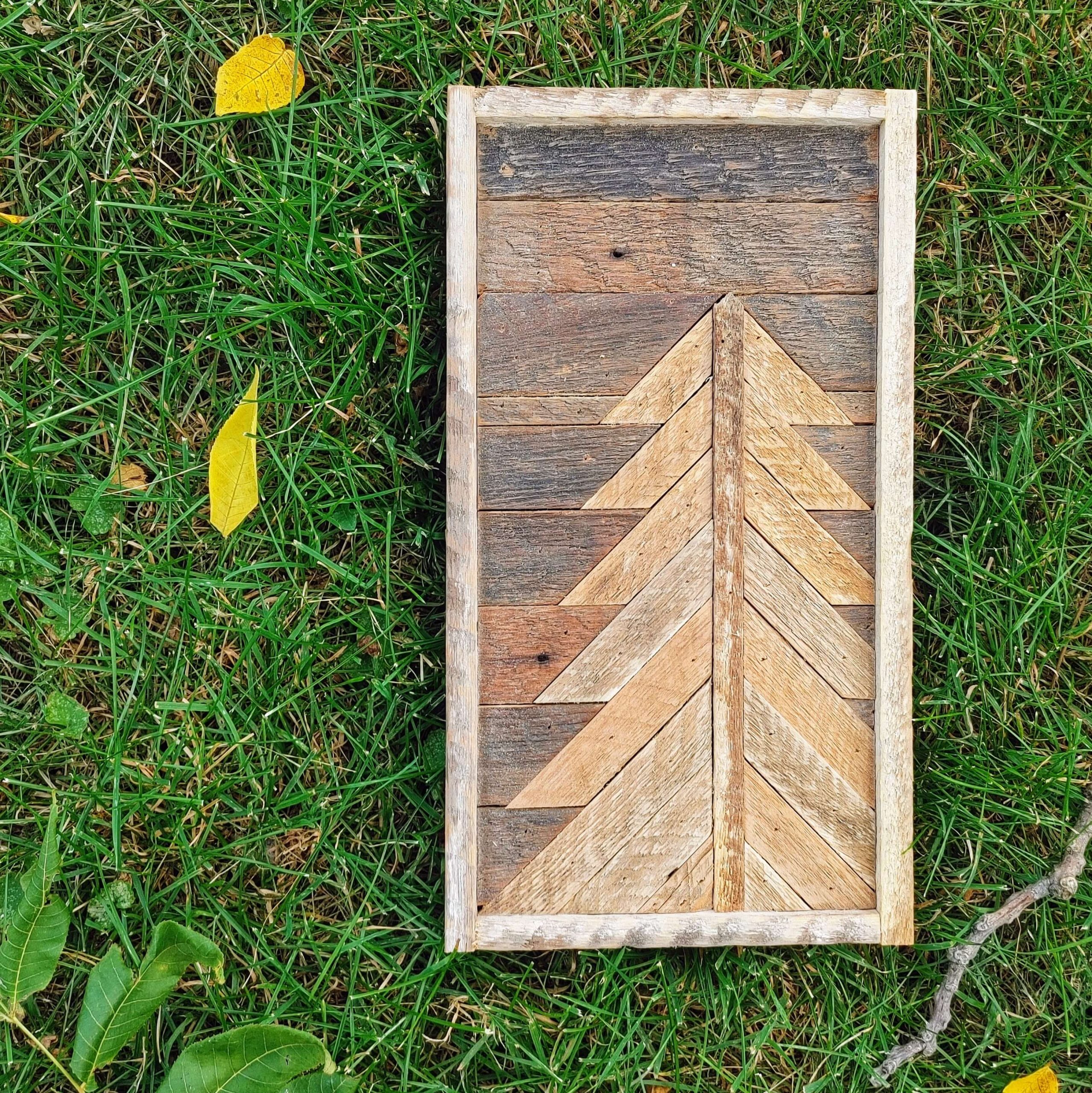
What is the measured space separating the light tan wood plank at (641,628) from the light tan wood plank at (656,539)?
0.9 inches

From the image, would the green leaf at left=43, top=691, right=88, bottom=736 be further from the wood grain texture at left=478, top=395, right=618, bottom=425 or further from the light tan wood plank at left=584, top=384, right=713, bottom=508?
the light tan wood plank at left=584, top=384, right=713, bottom=508

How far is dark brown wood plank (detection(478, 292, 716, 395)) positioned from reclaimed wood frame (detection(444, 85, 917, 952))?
0.05m

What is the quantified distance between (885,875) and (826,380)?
0.99 metres

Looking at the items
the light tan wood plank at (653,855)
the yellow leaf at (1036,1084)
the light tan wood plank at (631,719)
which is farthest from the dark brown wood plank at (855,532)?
the yellow leaf at (1036,1084)

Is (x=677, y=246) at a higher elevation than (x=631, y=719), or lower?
higher

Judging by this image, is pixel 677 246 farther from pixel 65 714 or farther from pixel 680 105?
pixel 65 714

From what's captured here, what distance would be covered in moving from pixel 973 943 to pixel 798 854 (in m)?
0.44

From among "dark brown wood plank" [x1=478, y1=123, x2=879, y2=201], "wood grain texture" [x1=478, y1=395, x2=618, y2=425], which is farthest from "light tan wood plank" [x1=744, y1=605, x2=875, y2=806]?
"dark brown wood plank" [x1=478, y1=123, x2=879, y2=201]

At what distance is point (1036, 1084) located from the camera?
5.98 ft

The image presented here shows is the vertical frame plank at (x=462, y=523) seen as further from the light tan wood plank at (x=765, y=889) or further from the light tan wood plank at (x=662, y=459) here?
the light tan wood plank at (x=765, y=889)

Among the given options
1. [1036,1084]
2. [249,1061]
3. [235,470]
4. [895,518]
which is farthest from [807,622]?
[249,1061]

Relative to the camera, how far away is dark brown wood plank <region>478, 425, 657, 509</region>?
1.73 m

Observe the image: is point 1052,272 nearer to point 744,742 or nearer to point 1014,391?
point 1014,391

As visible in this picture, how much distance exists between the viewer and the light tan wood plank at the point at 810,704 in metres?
1.75
